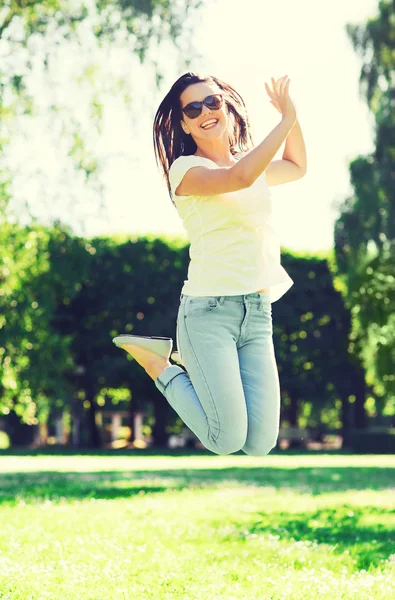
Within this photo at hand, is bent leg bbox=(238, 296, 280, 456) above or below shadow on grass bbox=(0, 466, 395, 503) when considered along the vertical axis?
above

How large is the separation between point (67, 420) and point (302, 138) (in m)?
71.7

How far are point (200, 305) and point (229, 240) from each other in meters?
0.44

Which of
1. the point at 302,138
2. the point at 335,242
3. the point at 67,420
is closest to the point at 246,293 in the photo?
the point at 302,138

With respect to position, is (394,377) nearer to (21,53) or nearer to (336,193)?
(336,193)

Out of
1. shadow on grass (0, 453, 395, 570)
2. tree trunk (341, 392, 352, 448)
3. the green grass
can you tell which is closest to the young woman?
the green grass

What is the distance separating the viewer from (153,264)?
46906 millimetres

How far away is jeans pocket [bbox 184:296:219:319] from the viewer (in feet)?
19.4

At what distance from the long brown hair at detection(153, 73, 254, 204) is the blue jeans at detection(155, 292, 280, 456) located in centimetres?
82

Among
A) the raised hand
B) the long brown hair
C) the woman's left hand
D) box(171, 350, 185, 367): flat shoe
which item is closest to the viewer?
the raised hand

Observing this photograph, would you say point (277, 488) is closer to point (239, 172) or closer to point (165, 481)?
point (165, 481)

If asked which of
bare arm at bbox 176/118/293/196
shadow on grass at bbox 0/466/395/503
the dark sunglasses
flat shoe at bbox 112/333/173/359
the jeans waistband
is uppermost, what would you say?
the dark sunglasses

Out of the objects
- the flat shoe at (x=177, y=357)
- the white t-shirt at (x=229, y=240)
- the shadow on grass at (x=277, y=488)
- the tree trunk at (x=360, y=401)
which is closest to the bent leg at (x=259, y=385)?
the white t-shirt at (x=229, y=240)

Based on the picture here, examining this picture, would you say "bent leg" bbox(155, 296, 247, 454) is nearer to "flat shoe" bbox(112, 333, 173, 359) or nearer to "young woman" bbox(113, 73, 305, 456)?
"young woman" bbox(113, 73, 305, 456)

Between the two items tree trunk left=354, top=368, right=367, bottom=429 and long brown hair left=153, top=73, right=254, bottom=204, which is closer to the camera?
long brown hair left=153, top=73, right=254, bottom=204
